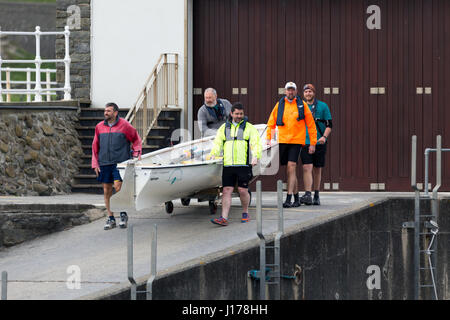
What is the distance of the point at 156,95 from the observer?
18734 mm

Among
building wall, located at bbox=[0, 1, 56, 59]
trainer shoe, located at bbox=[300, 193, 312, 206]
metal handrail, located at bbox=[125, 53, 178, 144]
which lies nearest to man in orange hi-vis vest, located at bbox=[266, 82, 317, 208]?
trainer shoe, located at bbox=[300, 193, 312, 206]

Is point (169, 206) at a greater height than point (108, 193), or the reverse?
point (108, 193)

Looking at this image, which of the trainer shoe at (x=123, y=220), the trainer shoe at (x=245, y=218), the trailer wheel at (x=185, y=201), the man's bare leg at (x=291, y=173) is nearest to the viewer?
the trainer shoe at (x=245, y=218)

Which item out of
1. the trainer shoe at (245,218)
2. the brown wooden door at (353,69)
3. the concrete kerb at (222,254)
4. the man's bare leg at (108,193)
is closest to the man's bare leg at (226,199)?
the trainer shoe at (245,218)

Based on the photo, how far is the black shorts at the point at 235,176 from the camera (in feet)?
45.6

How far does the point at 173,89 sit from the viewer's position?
19.2 metres

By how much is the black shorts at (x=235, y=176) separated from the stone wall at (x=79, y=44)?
19.9 ft

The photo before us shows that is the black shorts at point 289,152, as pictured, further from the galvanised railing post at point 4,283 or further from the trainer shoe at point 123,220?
the galvanised railing post at point 4,283

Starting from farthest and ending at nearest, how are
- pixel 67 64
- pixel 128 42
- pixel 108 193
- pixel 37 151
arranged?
pixel 128 42
pixel 67 64
pixel 37 151
pixel 108 193

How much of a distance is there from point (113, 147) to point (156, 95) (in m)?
4.56

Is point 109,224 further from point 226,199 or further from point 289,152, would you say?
point 289,152

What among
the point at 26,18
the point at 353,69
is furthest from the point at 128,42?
the point at 26,18
